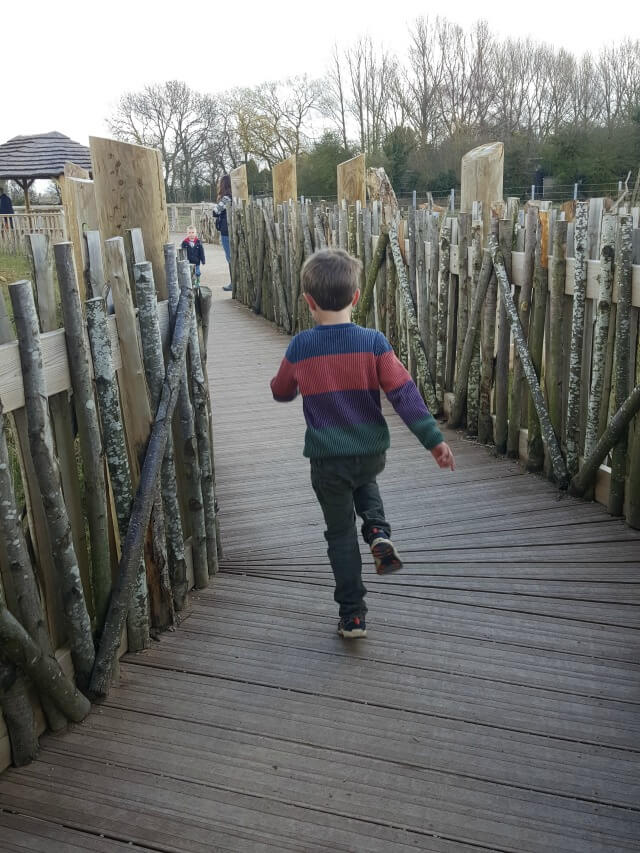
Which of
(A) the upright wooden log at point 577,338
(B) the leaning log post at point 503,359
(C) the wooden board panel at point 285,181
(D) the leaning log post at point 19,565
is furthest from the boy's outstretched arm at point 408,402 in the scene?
(C) the wooden board panel at point 285,181

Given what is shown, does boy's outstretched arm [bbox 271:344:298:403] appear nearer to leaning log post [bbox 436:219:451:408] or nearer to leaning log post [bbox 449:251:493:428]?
leaning log post [bbox 449:251:493:428]

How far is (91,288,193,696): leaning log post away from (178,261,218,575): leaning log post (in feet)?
0.44

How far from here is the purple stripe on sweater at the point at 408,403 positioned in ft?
9.65

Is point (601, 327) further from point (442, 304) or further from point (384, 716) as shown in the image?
point (384, 716)

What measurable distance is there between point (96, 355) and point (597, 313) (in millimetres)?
2669

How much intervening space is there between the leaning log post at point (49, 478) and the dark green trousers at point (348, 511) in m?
0.91

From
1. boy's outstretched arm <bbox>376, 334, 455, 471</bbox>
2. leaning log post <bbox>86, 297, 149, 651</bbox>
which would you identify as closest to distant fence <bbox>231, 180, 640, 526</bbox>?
boy's outstretched arm <bbox>376, 334, 455, 471</bbox>

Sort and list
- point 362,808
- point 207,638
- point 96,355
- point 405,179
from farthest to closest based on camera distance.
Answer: point 405,179, point 207,638, point 96,355, point 362,808

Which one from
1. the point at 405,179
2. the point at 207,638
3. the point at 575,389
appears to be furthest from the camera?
the point at 405,179

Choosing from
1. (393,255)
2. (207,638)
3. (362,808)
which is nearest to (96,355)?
(207,638)

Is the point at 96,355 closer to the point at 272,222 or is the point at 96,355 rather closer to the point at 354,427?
the point at 354,427

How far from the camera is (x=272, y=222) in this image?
465 inches

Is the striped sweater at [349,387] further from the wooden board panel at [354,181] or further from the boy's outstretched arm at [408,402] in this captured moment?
the wooden board panel at [354,181]

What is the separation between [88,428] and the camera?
2.80 m
